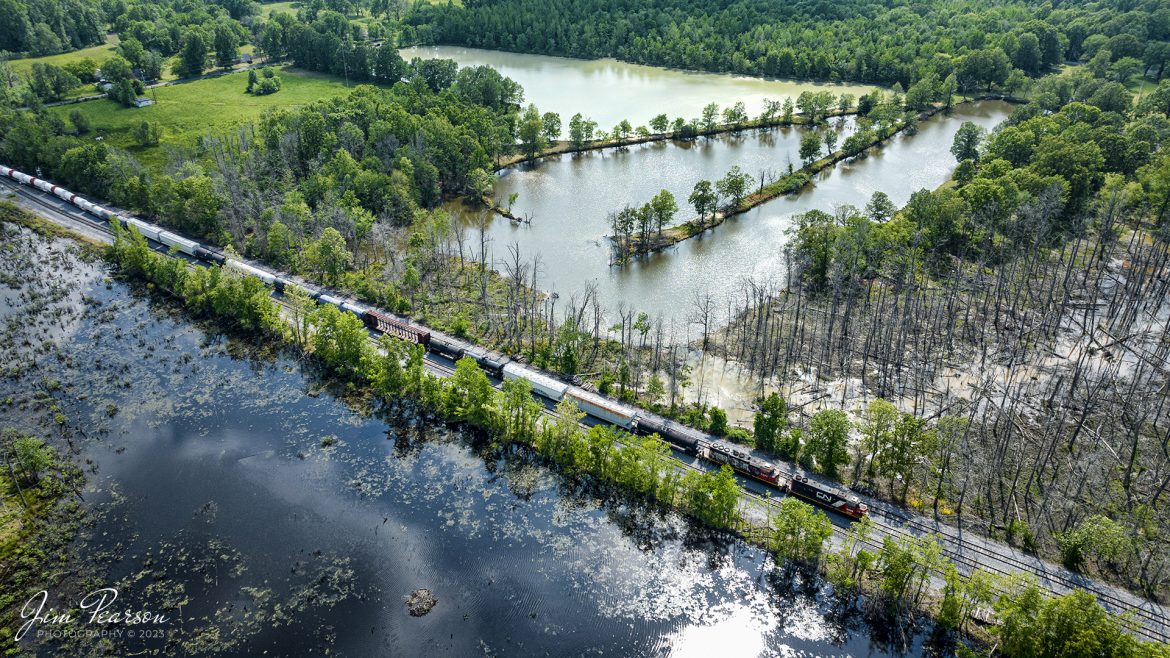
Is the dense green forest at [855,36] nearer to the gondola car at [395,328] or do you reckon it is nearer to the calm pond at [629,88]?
the calm pond at [629,88]

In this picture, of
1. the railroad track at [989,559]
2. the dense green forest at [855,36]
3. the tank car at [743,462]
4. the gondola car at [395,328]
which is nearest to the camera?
the railroad track at [989,559]

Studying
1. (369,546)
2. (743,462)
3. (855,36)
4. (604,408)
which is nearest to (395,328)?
(604,408)

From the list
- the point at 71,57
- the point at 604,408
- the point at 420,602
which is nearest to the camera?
the point at 420,602

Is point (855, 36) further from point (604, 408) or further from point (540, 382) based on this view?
point (604, 408)

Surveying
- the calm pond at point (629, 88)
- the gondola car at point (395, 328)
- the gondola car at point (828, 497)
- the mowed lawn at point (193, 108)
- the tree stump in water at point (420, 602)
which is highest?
the calm pond at point (629, 88)

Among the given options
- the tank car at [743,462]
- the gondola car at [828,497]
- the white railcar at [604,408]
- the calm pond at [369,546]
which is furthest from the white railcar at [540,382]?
the gondola car at [828,497]

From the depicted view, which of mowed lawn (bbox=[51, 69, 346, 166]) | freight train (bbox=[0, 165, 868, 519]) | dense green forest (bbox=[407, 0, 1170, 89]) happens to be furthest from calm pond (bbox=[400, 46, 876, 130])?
freight train (bbox=[0, 165, 868, 519])
